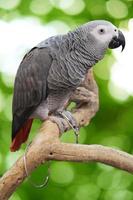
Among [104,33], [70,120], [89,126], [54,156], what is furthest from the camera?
[89,126]

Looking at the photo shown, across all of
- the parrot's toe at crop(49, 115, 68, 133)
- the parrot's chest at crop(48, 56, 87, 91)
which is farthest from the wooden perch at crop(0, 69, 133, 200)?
the parrot's chest at crop(48, 56, 87, 91)

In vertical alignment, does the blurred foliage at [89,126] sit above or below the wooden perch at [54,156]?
below

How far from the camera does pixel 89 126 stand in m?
3.21

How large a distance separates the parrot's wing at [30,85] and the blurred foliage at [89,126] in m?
1.42

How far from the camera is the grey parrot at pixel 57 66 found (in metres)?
1.64

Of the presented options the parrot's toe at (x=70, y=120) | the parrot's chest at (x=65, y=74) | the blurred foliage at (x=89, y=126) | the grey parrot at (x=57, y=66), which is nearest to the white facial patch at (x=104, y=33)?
the grey parrot at (x=57, y=66)

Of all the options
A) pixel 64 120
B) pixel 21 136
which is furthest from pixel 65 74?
pixel 21 136

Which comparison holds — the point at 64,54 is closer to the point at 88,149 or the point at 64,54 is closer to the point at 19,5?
the point at 88,149

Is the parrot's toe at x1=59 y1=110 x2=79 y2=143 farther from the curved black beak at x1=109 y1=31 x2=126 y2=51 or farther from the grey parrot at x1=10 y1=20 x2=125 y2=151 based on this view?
the curved black beak at x1=109 y1=31 x2=126 y2=51

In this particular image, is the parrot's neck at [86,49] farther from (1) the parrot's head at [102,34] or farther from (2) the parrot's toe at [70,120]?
(2) the parrot's toe at [70,120]

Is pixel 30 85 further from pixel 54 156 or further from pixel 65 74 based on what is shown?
pixel 54 156

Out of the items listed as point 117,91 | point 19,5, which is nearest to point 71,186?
point 117,91

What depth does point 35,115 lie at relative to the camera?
5.74 feet

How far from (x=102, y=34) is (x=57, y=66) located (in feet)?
0.68
